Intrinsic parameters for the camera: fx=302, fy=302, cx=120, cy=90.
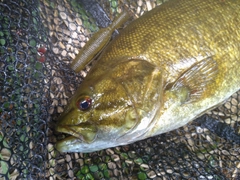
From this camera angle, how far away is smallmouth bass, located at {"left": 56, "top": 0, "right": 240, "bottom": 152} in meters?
1.86

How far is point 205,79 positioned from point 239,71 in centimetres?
34

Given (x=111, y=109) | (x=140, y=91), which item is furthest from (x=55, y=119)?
(x=140, y=91)

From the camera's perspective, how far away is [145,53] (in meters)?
2.02

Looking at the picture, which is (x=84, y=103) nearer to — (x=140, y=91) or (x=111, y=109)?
(x=111, y=109)

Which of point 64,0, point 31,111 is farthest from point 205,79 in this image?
point 64,0

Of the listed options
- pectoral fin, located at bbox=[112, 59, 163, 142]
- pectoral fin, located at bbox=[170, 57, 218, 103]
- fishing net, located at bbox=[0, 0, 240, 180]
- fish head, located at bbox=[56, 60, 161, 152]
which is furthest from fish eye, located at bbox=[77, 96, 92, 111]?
pectoral fin, located at bbox=[170, 57, 218, 103]

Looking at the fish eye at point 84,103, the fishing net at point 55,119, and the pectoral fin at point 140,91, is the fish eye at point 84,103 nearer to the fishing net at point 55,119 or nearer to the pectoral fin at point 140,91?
the pectoral fin at point 140,91

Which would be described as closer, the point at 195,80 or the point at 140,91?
the point at 140,91

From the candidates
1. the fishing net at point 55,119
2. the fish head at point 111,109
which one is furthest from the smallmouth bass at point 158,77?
the fishing net at point 55,119

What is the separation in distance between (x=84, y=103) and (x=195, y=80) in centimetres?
76

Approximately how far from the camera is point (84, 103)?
186 centimetres

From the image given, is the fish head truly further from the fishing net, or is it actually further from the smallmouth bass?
the fishing net

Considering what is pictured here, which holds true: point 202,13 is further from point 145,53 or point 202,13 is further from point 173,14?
point 145,53

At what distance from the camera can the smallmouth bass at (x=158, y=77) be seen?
1856mm
